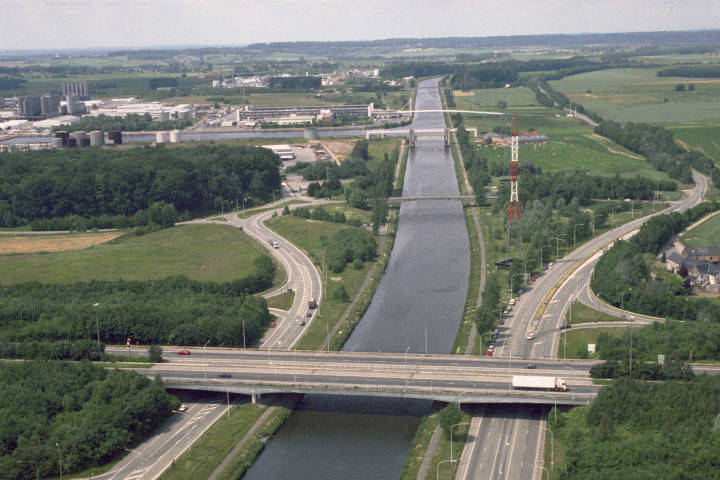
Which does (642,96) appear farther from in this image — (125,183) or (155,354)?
(155,354)

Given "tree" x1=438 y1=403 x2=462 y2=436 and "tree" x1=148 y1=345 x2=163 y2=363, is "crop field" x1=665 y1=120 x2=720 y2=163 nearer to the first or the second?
"tree" x1=438 y1=403 x2=462 y2=436

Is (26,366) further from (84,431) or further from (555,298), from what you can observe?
(555,298)

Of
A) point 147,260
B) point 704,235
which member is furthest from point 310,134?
point 704,235

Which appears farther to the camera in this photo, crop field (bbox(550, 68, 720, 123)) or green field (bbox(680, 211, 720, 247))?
crop field (bbox(550, 68, 720, 123))

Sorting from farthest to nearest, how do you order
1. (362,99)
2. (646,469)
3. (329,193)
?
(362,99) → (329,193) → (646,469)

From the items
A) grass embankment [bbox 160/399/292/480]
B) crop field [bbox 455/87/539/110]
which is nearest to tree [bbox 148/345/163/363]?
grass embankment [bbox 160/399/292/480]

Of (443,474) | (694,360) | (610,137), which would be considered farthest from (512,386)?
(610,137)
